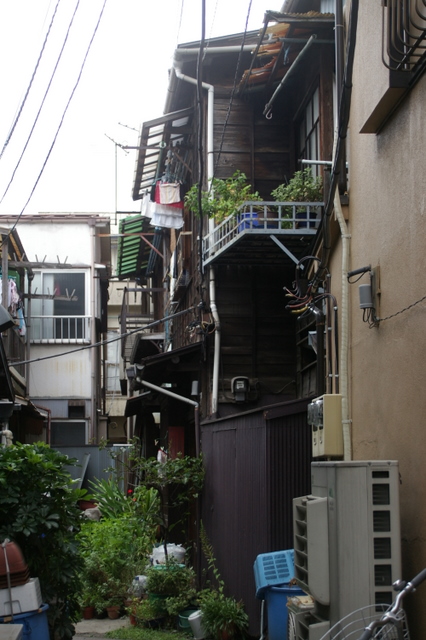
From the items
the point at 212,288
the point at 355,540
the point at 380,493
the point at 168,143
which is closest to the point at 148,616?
the point at 212,288

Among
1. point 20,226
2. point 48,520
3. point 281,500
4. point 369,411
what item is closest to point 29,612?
point 48,520

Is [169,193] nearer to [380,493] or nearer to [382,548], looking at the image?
[380,493]

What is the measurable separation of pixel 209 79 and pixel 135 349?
692 cm

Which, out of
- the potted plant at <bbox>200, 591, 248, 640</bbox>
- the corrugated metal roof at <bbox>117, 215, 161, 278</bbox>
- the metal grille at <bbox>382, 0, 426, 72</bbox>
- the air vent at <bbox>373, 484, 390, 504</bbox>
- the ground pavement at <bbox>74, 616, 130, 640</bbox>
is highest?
the corrugated metal roof at <bbox>117, 215, 161, 278</bbox>

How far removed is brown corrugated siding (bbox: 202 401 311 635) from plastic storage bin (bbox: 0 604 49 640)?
2.29 metres

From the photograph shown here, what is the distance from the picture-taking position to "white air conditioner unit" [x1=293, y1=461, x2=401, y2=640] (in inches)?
209

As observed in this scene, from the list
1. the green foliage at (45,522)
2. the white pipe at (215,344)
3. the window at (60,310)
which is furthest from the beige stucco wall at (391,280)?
the window at (60,310)

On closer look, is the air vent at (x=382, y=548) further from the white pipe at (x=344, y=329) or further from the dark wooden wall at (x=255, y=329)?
the dark wooden wall at (x=255, y=329)

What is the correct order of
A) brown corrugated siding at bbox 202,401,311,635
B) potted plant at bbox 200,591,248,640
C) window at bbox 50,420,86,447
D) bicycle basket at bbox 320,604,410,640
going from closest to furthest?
bicycle basket at bbox 320,604,410,640 → brown corrugated siding at bbox 202,401,311,635 → potted plant at bbox 200,591,248,640 → window at bbox 50,420,86,447

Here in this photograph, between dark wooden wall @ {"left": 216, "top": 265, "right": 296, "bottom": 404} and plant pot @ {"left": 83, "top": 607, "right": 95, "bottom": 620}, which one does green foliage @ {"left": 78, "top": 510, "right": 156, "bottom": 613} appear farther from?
dark wooden wall @ {"left": 216, "top": 265, "right": 296, "bottom": 404}

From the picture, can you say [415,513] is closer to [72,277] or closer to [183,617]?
[183,617]

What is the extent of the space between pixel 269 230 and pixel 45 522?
5018 mm

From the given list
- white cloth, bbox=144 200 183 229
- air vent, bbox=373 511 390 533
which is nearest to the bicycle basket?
air vent, bbox=373 511 390 533

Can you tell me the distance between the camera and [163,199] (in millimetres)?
16594
